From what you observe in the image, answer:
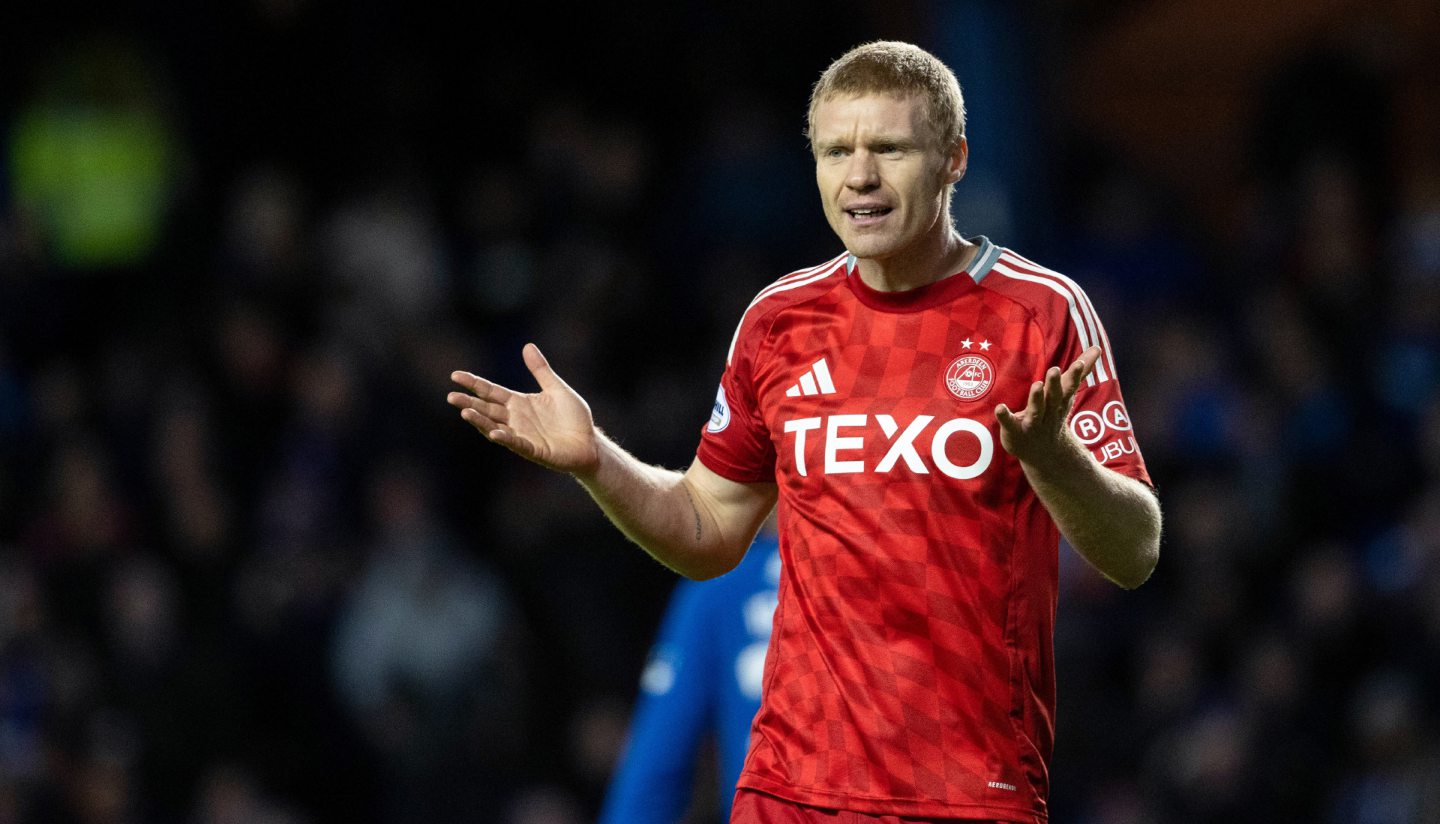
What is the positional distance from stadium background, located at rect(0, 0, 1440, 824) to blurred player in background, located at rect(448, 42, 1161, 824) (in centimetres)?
531

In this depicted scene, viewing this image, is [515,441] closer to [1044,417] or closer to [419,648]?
[1044,417]

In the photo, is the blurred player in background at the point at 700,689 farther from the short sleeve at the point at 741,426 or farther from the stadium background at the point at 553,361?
the stadium background at the point at 553,361

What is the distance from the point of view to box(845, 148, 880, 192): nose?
392 centimetres

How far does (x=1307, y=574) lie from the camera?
9422mm

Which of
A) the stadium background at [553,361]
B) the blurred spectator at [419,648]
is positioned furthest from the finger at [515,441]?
the blurred spectator at [419,648]

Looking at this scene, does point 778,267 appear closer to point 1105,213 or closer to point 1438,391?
point 1105,213

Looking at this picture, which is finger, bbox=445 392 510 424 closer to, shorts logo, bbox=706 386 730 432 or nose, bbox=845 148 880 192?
shorts logo, bbox=706 386 730 432

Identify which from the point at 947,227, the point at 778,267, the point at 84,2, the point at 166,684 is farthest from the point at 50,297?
the point at 947,227

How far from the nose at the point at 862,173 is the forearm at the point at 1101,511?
24.2 inches

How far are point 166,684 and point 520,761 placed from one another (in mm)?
1732

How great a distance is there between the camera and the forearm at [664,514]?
14.0 feet

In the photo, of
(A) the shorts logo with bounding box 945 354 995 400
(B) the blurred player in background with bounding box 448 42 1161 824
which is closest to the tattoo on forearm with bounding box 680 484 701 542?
(B) the blurred player in background with bounding box 448 42 1161 824

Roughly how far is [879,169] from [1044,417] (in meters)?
0.64

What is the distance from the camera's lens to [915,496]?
3.93m
